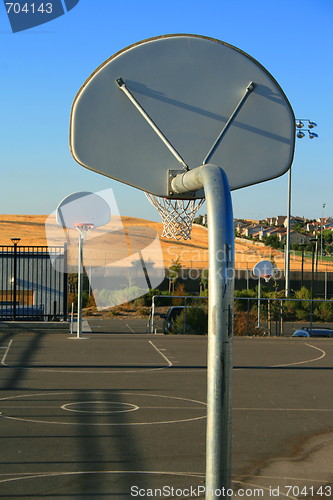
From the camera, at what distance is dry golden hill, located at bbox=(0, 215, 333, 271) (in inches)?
3403

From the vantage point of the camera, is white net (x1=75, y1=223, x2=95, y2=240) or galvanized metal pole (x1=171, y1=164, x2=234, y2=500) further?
white net (x1=75, y1=223, x2=95, y2=240)

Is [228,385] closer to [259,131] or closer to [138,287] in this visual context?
[259,131]

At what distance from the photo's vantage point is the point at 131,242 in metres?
113

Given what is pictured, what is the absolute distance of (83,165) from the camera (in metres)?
4.86

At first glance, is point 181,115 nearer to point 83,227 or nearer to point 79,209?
point 83,227

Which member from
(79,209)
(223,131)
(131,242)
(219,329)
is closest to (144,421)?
(223,131)

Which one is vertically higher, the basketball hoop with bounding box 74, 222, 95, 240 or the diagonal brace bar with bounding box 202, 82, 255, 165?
the basketball hoop with bounding box 74, 222, 95, 240

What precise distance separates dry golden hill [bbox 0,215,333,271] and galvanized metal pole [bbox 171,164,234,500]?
69.5 metres

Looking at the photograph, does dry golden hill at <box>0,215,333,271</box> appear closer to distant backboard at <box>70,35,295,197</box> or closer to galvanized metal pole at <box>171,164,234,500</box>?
distant backboard at <box>70,35,295,197</box>

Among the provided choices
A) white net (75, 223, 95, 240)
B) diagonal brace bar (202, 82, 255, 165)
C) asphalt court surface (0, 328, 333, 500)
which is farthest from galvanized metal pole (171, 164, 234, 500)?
white net (75, 223, 95, 240)

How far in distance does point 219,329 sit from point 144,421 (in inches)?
296

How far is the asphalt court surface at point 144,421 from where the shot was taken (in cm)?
824

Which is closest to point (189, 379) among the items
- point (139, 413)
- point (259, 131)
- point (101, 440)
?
point (139, 413)

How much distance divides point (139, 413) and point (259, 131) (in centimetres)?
771
